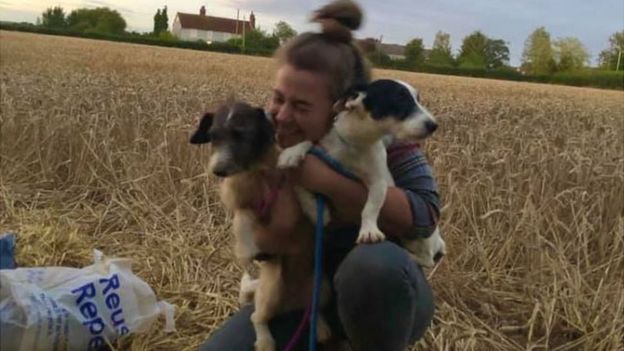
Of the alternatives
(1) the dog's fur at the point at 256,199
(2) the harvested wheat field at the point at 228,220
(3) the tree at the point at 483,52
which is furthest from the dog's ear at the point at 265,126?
(3) the tree at the point at 483,52

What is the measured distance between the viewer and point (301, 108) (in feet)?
9.50

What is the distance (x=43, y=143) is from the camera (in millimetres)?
6656

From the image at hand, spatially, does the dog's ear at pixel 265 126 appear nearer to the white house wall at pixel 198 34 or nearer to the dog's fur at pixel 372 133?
the dog's fur at pixel 372 133

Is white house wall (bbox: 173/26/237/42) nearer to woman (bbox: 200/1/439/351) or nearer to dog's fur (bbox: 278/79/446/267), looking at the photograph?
woman (bbox: 200/1/439/351)

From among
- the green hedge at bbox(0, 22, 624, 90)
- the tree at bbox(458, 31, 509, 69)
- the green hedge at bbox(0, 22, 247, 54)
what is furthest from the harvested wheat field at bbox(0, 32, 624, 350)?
the tree at bbox(458, 31, 509, 69)

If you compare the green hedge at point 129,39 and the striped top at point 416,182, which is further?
the green hedge at point 129,39

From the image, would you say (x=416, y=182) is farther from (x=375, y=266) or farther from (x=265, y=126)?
(x=265, y=126)

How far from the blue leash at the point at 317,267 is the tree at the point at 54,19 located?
5130 centimetres

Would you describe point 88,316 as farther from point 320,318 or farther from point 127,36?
point 127,36

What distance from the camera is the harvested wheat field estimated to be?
4.39 meters

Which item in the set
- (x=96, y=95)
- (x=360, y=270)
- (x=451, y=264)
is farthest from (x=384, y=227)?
(x=96, y=95)

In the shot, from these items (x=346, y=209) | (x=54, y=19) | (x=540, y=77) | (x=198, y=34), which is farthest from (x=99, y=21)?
(x=346, y=209)

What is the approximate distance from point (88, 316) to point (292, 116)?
4.52 feet

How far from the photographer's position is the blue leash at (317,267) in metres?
2.79
